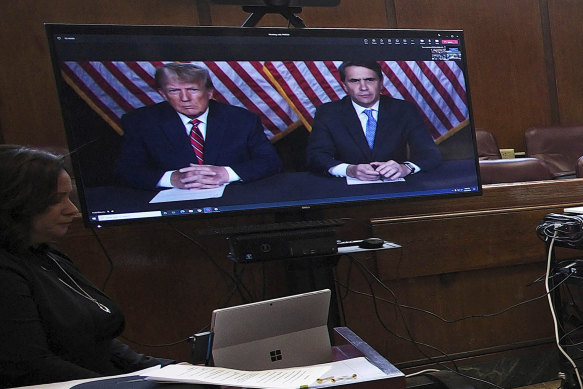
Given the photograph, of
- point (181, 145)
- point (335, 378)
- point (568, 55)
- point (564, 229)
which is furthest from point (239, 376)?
point (568, 55)

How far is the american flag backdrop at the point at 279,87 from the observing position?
5.93 ft

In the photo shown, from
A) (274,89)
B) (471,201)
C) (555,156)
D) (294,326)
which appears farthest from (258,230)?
(555,156)

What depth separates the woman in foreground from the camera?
1.38 metres

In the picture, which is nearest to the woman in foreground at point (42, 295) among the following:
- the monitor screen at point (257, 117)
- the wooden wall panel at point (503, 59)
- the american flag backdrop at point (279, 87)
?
the monitor screen at point (257, 117)

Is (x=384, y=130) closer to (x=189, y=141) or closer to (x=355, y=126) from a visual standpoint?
(x=355, y=126)

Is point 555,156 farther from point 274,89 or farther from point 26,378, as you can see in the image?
point 26,378

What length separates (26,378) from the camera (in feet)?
4.55

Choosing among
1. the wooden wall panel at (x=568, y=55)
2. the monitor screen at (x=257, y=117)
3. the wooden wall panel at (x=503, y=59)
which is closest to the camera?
the monitor screen at (x=257, y=117)

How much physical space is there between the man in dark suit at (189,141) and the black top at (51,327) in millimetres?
382

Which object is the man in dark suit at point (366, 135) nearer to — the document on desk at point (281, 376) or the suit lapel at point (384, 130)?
the suit lapel at point (384, 130)

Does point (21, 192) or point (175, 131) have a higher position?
point (175, 131)

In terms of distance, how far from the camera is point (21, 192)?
1531 millimetres

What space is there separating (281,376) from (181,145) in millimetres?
895

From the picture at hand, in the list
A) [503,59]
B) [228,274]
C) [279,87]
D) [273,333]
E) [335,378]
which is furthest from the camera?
[503,59]
